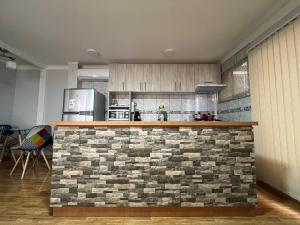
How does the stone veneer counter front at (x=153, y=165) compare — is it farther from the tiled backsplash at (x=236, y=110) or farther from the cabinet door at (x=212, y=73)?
the cabinet door at (x=212, y=73)

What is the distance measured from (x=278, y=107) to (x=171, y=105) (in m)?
2.38

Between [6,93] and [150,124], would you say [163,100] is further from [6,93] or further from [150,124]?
[6,93]

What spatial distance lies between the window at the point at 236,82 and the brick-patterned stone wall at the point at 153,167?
5.27 feet

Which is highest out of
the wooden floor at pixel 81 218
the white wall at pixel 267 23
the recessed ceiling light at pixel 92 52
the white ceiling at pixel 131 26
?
the recessed ceiling light at pixel 92 52

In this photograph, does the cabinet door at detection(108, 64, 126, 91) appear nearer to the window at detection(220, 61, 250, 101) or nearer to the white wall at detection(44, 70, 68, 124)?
the white wall at detection(44, 70, 68, 124)

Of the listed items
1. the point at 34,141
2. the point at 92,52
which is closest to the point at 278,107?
the point at 92,52

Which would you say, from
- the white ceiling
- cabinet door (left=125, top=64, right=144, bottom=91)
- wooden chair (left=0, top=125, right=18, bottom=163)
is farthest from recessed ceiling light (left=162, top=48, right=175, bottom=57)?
wooden chair (left=0, top=125, right=18, bottom=163)

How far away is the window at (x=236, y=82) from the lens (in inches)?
123

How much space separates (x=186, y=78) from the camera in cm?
409

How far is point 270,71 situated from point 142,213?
245 cm

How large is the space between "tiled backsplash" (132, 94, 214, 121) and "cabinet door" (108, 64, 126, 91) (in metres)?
0.52

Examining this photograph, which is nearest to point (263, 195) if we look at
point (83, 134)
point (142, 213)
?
point (142, 213)

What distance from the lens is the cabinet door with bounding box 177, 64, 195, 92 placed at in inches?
160

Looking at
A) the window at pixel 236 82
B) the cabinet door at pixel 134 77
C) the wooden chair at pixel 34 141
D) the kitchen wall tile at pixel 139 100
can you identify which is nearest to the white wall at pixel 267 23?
the window at pixel 236 82
